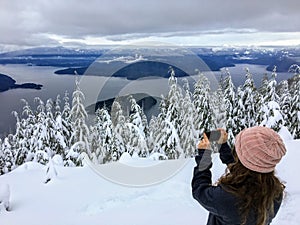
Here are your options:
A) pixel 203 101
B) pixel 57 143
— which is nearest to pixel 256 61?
pixel 203 101

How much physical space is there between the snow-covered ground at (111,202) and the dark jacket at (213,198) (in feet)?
8.37

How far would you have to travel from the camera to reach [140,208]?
16.6 ft

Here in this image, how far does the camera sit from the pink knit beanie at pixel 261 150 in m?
1.97

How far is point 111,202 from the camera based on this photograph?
17.5ft

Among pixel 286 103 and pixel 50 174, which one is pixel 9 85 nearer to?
pixel 286 103

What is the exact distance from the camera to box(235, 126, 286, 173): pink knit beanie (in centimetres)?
197

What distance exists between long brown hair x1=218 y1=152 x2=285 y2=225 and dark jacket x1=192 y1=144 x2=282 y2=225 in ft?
0.12

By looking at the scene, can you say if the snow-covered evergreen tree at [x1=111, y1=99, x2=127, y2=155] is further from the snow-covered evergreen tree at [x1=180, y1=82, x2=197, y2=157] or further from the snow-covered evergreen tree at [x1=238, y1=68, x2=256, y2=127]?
the snow-covered evergreen tree at [x1=238, y1=68, x2=256, y2=127]

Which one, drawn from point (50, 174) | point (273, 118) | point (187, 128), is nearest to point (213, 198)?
point (50, 174)

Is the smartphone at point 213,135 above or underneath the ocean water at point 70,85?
above

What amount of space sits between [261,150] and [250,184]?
23 cm

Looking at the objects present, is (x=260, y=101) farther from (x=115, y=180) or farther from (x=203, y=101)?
(x=115, y=180)

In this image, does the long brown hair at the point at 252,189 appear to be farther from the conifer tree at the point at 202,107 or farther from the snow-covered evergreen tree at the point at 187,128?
the conifer tree at the point at 202,107

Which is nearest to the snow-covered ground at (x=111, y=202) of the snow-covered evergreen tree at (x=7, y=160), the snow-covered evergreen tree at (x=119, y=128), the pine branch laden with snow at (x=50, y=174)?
the pine branch laden with snow at (x=50, y=174)
